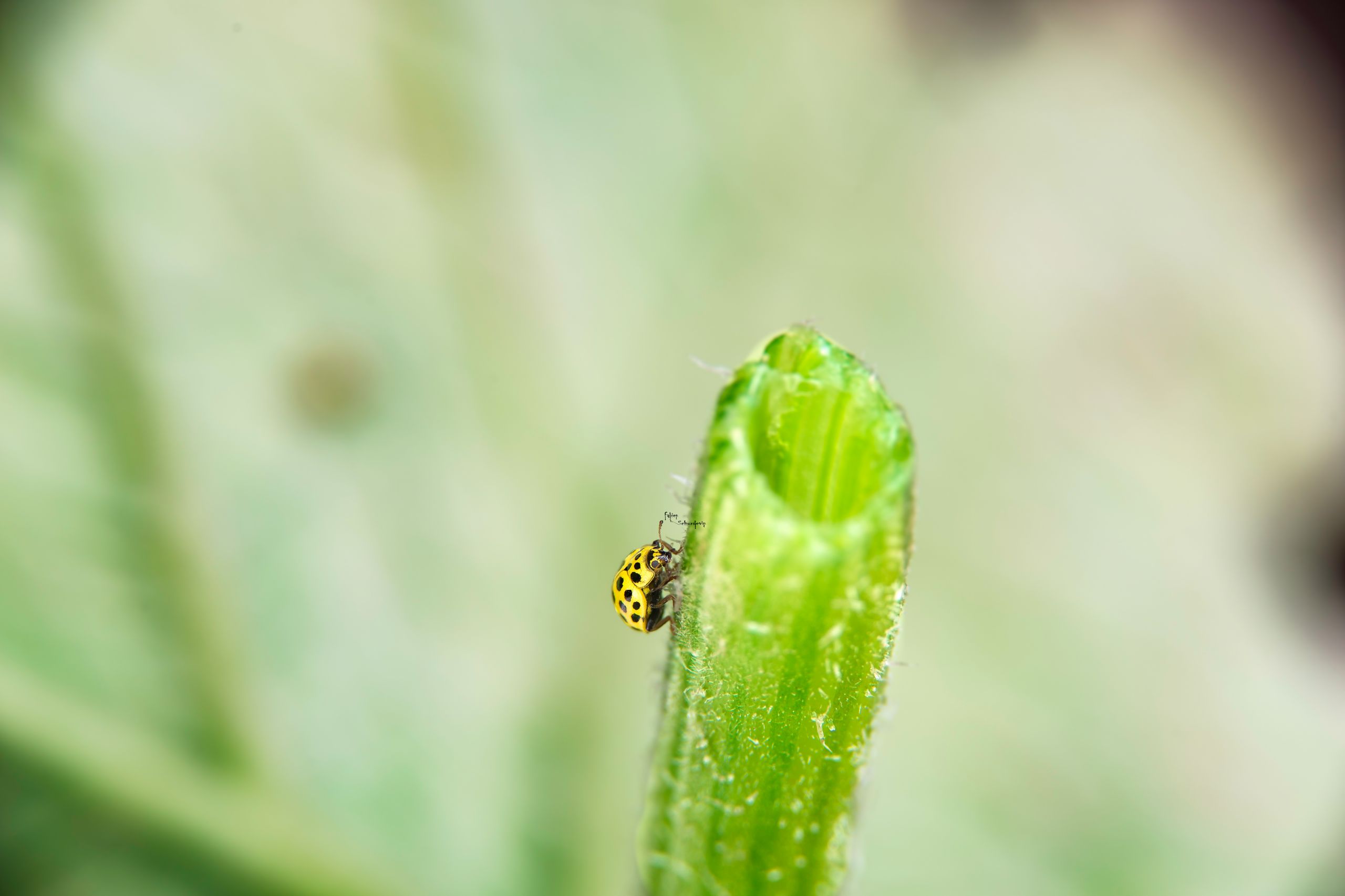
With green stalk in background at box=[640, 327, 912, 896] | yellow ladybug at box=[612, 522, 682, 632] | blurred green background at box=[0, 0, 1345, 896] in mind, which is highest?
blurred green background at box=[0, 0, 1345, 896]

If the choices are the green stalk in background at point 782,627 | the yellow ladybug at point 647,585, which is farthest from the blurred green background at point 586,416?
the green stalk in background at point 782,627

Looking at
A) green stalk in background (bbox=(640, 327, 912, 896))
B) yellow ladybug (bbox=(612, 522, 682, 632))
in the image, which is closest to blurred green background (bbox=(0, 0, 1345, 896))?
yellow ladybug (bbox=(612, 522, 682, 632))

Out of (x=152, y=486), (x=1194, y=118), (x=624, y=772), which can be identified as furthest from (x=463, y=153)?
(x=1194, y=118)

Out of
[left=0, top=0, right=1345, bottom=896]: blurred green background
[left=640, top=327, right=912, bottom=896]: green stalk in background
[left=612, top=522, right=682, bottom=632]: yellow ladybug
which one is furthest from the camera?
[left=0, top=0, right=1345, bottom=896]: blurred green background

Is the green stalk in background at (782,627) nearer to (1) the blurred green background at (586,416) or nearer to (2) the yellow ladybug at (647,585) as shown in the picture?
(2) the yellow ladybug at (647,585)

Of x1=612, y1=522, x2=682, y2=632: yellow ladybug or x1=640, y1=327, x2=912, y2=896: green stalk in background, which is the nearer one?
x1=640, y1=327, x2=912, y2=896: green stalk in background

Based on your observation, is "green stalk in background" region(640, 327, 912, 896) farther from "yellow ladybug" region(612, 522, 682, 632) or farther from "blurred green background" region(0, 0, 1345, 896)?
"blurred green background" region(0, 0, 1345, 896)
